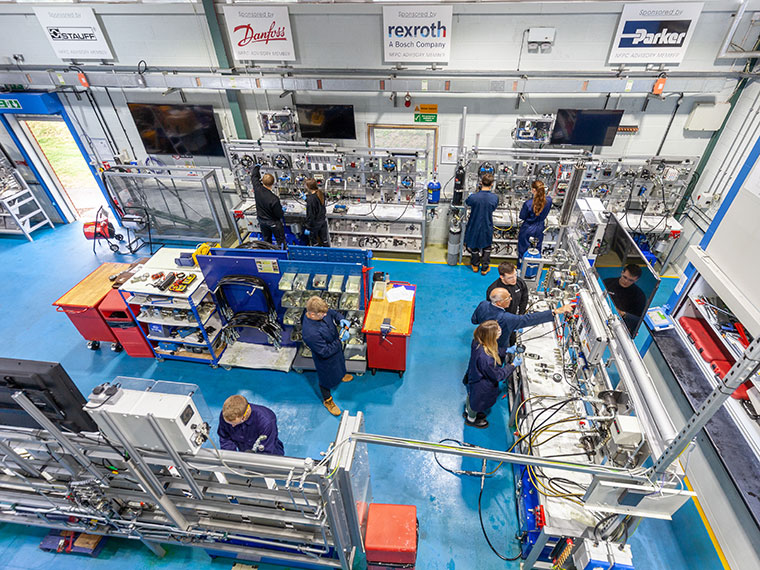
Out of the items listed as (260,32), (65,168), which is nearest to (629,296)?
(260,32)

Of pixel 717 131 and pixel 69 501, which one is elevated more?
pixel 717 131

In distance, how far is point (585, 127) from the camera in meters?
6.40

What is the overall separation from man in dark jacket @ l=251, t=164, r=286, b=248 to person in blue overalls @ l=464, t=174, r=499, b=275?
335cm

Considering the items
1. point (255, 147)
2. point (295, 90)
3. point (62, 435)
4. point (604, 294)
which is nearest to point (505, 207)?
point (604, 294)

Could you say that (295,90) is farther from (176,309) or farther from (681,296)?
(681,296)

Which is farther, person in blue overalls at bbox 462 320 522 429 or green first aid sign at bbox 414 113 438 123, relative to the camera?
green first aid sign at bbox 414 113 438 123

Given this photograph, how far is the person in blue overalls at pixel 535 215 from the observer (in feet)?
19.2

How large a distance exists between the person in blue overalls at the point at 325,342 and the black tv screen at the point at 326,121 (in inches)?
163

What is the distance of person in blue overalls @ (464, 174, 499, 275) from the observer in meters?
6.19

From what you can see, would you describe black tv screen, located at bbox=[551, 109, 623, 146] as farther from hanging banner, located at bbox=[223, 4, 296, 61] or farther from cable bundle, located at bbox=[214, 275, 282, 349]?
cable bundle, located at bbox=[214, 275, 282, 349]

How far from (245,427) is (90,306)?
3561 millimetres

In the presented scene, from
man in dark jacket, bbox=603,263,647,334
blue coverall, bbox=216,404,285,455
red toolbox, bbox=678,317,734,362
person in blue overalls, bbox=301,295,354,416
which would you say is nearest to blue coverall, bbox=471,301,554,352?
man in dark jacket, bbox=603,263,647,334

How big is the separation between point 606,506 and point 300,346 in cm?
394

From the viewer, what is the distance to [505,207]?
7.18 metres
